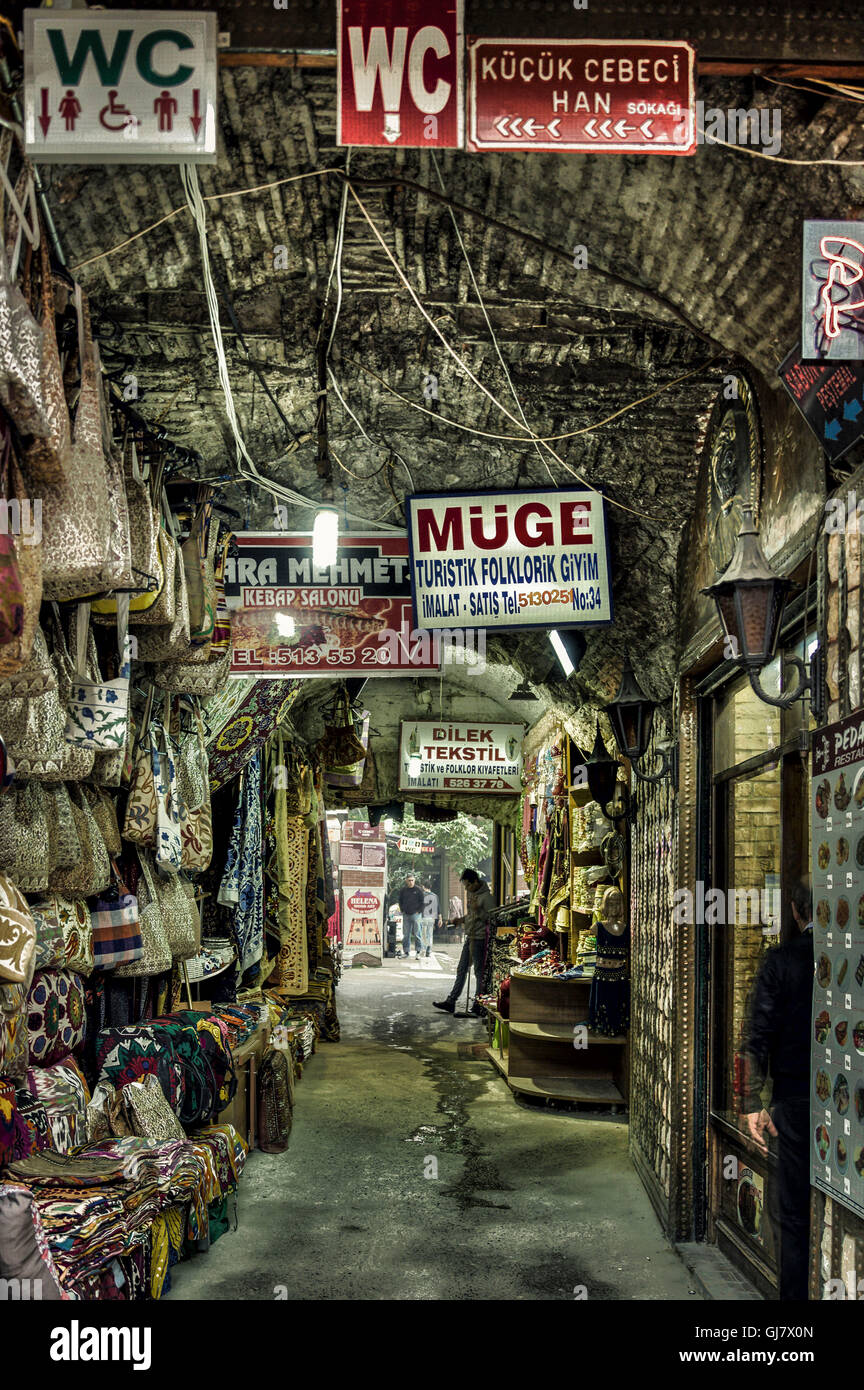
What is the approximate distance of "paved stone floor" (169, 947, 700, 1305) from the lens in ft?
16.3

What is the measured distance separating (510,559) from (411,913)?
21873 millimetres

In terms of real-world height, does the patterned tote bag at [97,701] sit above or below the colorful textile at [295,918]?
above

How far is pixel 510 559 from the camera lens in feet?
19.4

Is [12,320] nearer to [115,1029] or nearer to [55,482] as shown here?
[55,482]

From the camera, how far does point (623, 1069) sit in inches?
352

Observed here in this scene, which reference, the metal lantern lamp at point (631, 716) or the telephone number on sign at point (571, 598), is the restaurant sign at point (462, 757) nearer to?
the metal lantern lamp at point (631, 716)

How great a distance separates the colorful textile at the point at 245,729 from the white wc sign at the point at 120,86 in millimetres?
4325

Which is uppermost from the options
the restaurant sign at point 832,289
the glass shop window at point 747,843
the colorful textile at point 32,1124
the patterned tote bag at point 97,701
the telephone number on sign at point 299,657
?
the restaurant sign at point 832,289

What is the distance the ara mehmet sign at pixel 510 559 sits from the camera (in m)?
5.83

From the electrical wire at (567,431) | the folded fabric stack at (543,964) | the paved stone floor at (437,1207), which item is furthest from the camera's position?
the folded fabric stack at (543,964)

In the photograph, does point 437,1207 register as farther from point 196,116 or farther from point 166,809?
point 196,116

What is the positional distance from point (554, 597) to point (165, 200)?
2612mm

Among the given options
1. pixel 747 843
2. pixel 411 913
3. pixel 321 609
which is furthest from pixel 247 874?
pixel 411 913

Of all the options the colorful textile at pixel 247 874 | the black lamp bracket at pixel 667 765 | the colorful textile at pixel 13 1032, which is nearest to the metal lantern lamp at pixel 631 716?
the black lamp bracket at pixel 667 765
